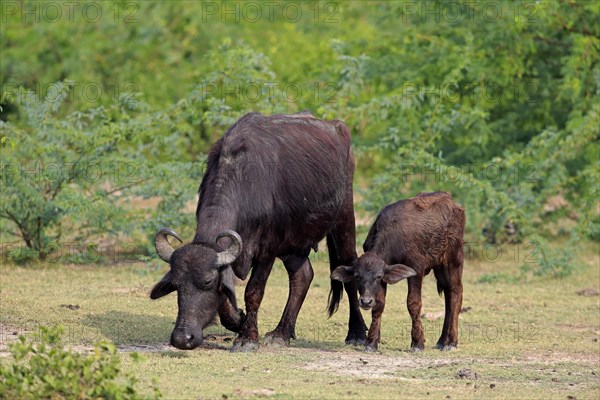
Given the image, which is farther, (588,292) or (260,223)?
(588,292)

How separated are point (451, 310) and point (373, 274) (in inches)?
48.7

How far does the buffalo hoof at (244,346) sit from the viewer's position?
413 inches

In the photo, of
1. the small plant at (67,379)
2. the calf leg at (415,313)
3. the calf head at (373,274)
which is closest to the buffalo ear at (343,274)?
the calf head at (373,274)

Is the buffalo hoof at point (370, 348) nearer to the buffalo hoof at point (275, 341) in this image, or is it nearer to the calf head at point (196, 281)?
the buffalo hoof at point (275, 341)

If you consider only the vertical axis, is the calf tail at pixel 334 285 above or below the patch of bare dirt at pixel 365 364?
above

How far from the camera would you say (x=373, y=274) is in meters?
10.8

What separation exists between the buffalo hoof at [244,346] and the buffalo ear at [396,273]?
1357 mm

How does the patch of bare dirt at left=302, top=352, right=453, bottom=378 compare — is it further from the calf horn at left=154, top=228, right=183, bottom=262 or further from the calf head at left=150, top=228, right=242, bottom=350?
the calf horn at left=154, top=228, right=183, bottom=262

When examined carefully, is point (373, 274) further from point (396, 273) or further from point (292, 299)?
point (292, 299)

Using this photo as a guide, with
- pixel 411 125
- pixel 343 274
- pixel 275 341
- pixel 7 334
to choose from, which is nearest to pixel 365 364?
pixel 275 341

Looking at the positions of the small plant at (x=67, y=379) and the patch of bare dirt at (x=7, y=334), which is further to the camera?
the patch of bare dirt at (x=7, y=334)

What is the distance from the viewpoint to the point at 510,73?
61.8 feet

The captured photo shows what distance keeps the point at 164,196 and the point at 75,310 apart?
4021 mm

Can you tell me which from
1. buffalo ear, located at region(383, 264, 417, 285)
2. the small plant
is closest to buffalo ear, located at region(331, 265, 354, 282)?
buffalo ear, located at region(383, 264, 417, 285)
